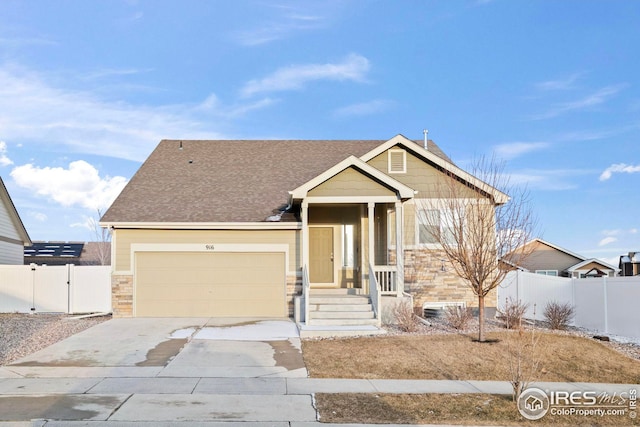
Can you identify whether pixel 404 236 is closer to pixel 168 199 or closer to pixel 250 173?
pixel 250 173

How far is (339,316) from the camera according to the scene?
14.3m

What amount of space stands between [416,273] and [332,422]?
10147 millimetres

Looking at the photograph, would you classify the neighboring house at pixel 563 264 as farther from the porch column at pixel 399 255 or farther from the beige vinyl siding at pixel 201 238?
the beige vinyl siding at pixel 201 238

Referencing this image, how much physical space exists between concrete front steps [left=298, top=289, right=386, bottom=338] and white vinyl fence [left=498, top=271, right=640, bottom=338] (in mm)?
4135

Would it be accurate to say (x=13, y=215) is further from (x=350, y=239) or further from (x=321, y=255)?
(x=350, y=239)

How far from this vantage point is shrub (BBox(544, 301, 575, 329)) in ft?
48.8

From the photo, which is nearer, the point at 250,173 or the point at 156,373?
the point at 156,373

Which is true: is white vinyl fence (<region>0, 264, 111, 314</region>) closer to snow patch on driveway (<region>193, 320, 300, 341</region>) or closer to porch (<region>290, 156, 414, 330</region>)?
snow patch on driveway (<region>193, 320, 300, 341</region>)

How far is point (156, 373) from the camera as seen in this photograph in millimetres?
9312

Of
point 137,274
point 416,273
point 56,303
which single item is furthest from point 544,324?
point 56,303

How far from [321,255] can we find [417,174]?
3.97 metres

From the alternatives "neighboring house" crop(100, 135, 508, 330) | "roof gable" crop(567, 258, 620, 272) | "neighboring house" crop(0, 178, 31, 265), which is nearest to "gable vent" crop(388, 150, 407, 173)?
"neighboring house" crop(100, 135, 508, 330)

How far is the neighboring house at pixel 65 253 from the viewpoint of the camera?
126ft

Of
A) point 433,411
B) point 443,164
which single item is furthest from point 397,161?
point 433,411
